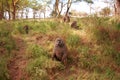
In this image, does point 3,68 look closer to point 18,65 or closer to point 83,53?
point 18,65

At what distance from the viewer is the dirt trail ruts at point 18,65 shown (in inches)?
245

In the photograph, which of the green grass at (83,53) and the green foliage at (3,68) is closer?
the green foliage at (3,68)


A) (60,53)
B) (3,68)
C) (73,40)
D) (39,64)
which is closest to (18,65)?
(3,68)

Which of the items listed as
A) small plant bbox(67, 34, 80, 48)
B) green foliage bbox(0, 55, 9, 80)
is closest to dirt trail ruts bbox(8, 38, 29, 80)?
green foliage bbox(0, 55, 9, 80)

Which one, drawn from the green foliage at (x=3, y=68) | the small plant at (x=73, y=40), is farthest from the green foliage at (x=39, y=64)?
the small plant at (x=73, y=40)

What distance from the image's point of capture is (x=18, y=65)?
6781mm

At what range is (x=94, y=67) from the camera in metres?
6.34

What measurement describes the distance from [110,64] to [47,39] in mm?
2815

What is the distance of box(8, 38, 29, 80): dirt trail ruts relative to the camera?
20.4 feet

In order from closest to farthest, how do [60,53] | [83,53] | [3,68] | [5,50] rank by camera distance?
[3,68]
[60,53]
[83,53]
[5,50]

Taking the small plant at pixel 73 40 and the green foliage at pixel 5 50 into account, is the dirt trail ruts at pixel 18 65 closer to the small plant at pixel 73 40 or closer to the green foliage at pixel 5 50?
the green foliage at pixel 5 50

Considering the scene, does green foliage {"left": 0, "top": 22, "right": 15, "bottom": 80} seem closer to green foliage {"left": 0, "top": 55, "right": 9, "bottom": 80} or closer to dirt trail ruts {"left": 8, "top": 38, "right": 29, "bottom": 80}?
green foliage {"left": 0, "top": 55, "right": 9, "bottom": 80}

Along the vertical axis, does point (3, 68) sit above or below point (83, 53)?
below

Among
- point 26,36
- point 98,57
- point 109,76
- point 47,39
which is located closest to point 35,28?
point 26,36
